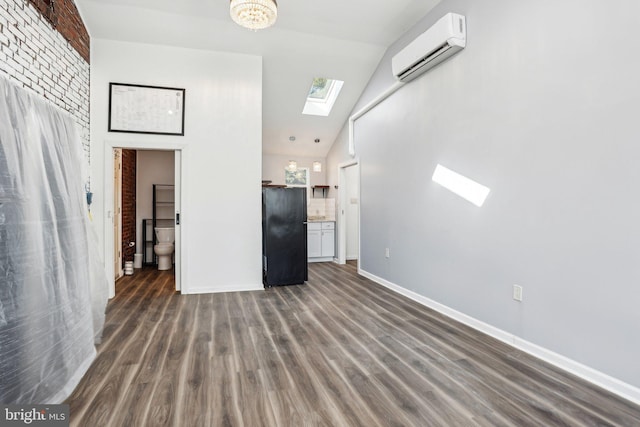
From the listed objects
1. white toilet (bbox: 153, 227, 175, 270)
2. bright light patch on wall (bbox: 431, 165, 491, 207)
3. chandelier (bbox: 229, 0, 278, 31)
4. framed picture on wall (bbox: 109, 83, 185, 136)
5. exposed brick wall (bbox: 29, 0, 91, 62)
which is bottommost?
white toilet (bbox: 153, 227, 175, 270)

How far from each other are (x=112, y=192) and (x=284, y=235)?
2271 millimetres

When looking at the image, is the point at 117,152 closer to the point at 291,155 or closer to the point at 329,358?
the point at 291,155

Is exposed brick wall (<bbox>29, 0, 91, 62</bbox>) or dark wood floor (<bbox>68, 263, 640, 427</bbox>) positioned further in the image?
exposed brick wall (<bbox>29, 0, 91, 62</bbox>)

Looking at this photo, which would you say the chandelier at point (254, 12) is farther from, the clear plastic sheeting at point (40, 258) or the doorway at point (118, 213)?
the doorway at point (118, 213)

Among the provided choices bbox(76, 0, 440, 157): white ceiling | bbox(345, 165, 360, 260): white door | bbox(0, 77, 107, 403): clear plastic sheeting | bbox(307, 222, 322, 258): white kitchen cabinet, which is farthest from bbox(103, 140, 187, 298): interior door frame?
bbox(345, 165, 360, 260): white door

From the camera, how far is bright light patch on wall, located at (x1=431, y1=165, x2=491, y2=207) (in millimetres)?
2951

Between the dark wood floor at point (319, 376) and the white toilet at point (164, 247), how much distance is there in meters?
2.27

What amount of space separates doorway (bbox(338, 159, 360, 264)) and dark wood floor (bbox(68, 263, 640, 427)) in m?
3.04

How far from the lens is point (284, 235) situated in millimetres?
4719

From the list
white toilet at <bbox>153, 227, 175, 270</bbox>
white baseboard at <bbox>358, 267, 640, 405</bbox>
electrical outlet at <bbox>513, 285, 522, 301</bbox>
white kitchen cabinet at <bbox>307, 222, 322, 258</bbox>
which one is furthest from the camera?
white kitchen cabinet at <bbox>307, 222, 322, 258</bbox>

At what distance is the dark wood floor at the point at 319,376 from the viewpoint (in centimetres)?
172

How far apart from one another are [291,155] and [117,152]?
3.36 m

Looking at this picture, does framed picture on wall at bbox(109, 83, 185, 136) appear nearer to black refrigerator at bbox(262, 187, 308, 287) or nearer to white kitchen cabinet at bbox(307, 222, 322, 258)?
black refrigerator at bbox(262, 187, 308, 287)

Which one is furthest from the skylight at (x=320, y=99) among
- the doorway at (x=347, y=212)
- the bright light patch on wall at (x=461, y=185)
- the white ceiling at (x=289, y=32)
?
the bright light patch on wall at (x=461, y=185)
